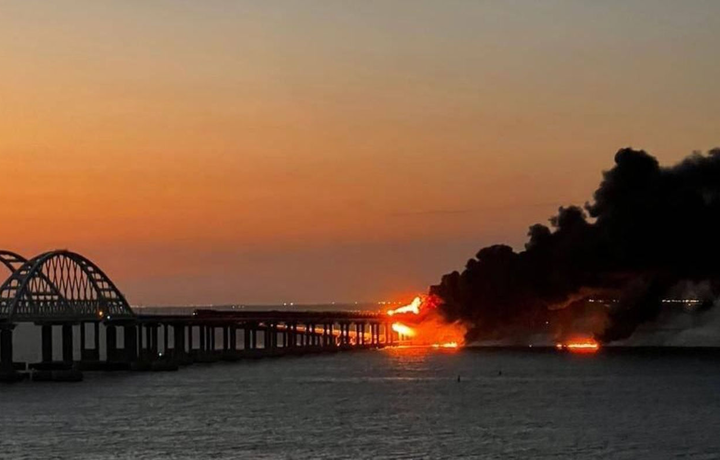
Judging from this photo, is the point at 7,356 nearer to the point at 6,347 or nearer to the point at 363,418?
the point at 6,347

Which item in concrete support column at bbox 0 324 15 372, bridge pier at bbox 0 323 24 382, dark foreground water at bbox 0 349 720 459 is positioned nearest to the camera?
dark foreground water at bbox 0 349 720 459

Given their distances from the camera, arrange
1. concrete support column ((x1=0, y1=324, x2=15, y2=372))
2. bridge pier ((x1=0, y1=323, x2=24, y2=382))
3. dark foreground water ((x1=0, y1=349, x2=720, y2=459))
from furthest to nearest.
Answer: concrete support column ((x1=0, y1=324, x2=15, y2=372)) → bridge pier ((x1=0, y1=323, x2=24, y2=382)) → dark foreground water ((x1=0, y1=349, x2=720, y2=459))

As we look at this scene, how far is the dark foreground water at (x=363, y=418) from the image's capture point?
362 ft

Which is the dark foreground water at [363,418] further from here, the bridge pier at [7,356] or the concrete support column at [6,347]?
the concrete support column at [6,347]

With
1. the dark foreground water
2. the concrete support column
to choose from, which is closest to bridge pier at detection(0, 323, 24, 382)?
the concrete support column

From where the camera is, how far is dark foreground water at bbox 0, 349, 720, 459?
362ft

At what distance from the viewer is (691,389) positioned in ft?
559

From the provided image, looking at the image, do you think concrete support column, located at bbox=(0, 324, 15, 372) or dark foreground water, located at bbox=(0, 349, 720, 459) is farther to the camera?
concrete support column, located at bbox=(0, 324, 15, 372)

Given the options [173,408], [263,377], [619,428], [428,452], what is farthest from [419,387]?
[428,452]

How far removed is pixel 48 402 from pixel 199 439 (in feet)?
129

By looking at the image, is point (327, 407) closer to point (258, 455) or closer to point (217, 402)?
point (217, 402)

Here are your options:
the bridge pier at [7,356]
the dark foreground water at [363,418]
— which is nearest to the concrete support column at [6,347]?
the bridge pier at [7,356]

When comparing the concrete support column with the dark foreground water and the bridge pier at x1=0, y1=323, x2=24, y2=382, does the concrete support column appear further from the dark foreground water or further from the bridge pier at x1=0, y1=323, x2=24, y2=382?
the dark foreground water

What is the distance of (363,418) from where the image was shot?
134625 millimetres
